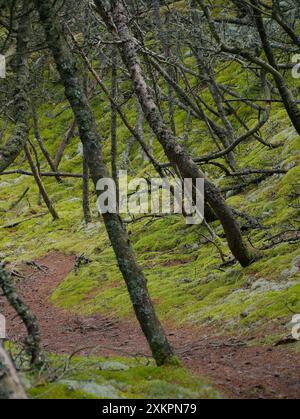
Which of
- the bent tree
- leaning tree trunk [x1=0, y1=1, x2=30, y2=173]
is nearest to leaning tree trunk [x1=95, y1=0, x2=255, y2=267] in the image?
leaning tree trunk [x1=0, y1=1, x2=30, y2=173]

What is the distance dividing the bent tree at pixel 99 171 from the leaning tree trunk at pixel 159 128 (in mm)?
4204

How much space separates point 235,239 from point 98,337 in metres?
4.57

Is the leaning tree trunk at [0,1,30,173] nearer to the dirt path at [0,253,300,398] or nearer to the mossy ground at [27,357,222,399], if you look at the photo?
the dirt path at [0,253,300,398]

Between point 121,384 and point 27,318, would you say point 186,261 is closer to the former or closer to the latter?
point 121,384

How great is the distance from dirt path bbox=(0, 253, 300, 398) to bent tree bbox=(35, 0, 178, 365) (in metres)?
0.66

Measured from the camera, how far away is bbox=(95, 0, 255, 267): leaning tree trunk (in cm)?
1192

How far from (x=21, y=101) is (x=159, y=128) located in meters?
3.99

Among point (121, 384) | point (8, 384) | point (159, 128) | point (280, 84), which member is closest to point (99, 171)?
point (121, 384)

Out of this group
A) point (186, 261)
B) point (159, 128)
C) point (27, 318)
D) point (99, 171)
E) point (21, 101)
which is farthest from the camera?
point (186, 261)

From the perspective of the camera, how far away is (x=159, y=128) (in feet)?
39.3

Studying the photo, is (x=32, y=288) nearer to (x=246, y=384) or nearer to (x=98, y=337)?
(x=98, y=337)

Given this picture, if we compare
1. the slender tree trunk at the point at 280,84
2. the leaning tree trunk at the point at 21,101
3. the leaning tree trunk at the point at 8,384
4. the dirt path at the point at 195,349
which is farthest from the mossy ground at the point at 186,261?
the leaning tree trunk at the point at 21,101

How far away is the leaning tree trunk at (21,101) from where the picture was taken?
8.25 metres
